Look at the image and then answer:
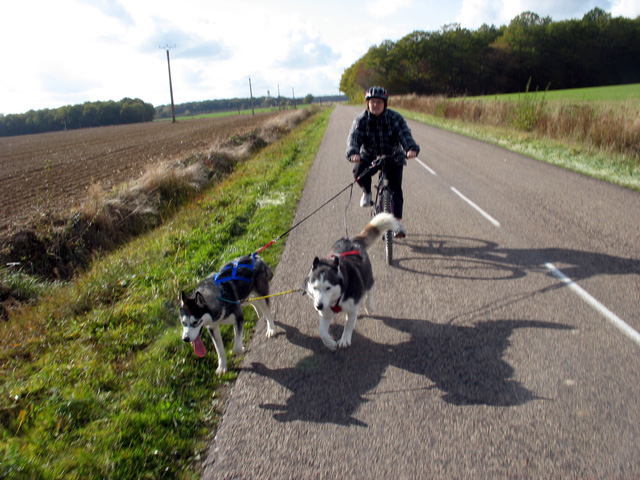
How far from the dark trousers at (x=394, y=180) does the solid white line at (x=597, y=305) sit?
7.42 feet

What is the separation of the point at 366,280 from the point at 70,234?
853cm

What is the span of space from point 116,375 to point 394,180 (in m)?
4.54

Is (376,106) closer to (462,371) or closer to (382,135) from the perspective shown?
(382,135)

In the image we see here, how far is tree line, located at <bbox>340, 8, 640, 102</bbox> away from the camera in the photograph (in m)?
71.1

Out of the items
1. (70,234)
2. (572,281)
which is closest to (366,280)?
(572,281)

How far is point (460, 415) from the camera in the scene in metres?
2.95

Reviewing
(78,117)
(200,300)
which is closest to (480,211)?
(200,300)

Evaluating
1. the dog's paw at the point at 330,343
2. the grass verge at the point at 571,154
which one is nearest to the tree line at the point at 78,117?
the grass verge at the point at 571,154

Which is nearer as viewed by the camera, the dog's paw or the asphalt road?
the asphalt road

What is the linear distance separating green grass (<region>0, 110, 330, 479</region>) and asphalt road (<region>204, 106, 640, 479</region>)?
1.18ft

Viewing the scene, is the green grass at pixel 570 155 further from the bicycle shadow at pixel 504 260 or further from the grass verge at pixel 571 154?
the bicycle shadow at pixel 504 260

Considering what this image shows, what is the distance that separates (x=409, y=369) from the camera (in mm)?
3551

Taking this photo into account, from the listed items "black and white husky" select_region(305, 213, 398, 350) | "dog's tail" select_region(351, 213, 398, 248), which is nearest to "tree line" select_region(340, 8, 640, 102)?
"dog's tail" select_region(351, 213, 398, 248)

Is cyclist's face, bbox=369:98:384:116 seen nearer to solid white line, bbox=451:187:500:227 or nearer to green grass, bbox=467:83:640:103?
solid white line, bbox=451:187:500:227
